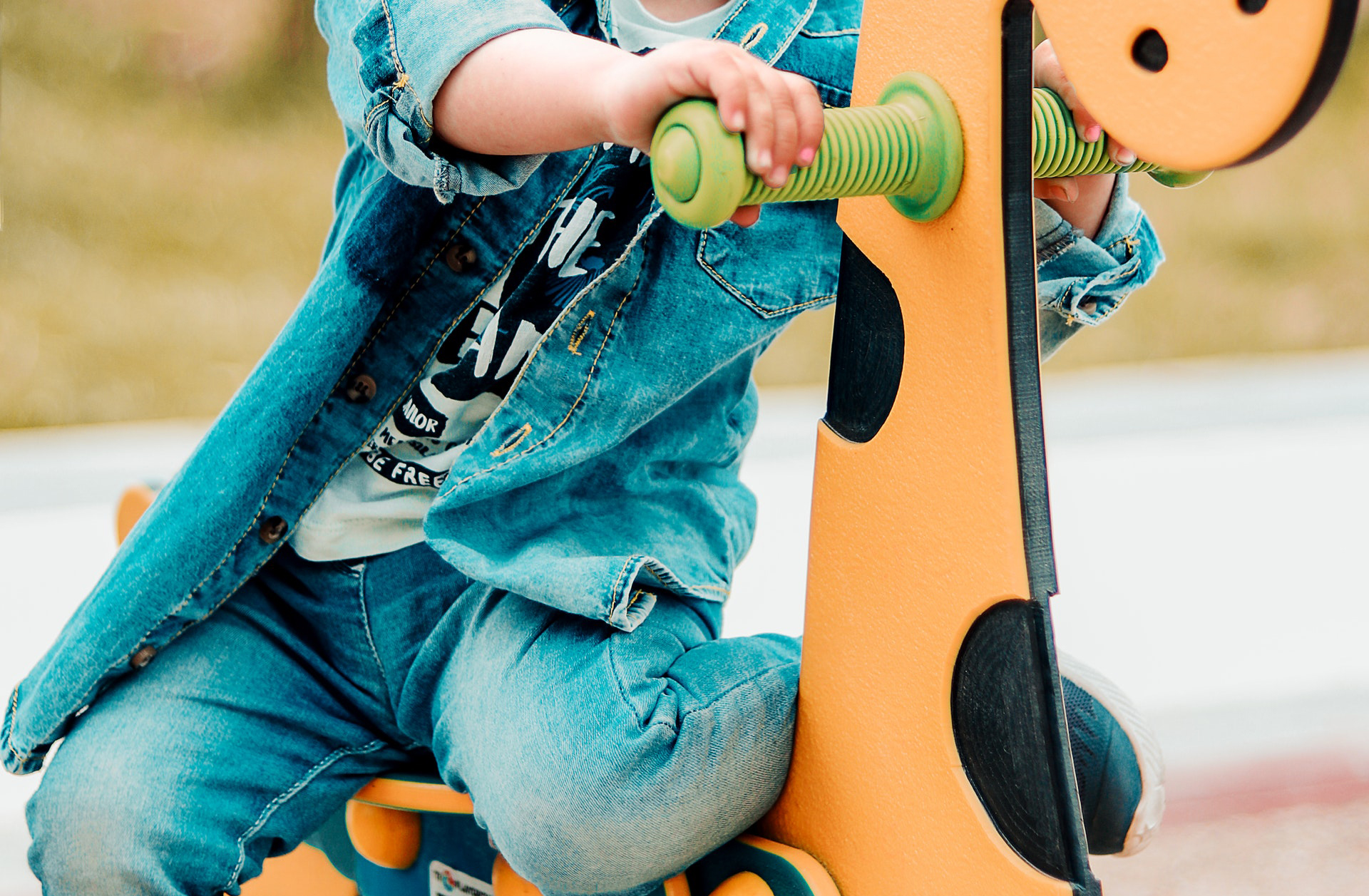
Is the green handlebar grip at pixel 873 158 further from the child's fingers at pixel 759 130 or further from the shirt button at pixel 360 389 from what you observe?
the shirt button at pixel 360 389

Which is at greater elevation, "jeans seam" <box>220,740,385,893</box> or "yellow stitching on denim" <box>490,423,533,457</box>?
"yellow stitching on denim" <box>490,423,533,457</box>

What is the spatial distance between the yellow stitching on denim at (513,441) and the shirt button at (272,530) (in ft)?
0.36

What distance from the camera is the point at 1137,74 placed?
0.29 m

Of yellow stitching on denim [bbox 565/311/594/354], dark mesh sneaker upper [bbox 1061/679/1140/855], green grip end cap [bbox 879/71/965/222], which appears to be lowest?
dark mesh sneaker upper [bbox 1061/679/1140/855]

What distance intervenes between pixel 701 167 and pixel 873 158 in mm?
52

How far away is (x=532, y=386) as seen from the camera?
1.69 ft

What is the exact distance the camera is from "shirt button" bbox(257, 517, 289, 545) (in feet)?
Answer: 1.80

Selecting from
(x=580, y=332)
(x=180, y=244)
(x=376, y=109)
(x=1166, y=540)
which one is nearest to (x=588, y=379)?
(x=580, y=332)

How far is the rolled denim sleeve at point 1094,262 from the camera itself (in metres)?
0.44

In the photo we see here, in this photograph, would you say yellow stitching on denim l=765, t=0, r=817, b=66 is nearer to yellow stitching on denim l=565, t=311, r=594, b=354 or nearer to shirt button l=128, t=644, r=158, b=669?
yellow stitching on denim l=565, t=311, r=594, b=354

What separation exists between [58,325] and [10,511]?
0.45 m

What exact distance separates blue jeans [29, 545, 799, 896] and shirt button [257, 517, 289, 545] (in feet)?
0.10

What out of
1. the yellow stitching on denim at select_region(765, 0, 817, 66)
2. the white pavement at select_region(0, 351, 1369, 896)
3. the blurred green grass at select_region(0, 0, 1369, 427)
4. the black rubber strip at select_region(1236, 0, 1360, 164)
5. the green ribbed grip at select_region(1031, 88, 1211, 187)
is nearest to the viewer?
the black rubber strip at select_region(1236, 0, 1360, 164)

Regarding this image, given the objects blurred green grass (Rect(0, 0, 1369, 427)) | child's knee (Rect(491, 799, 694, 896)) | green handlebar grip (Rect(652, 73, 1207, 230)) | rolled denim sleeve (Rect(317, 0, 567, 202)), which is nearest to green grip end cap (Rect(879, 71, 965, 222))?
green handlebar grip (Rect(652, 73, 1207, 230))
